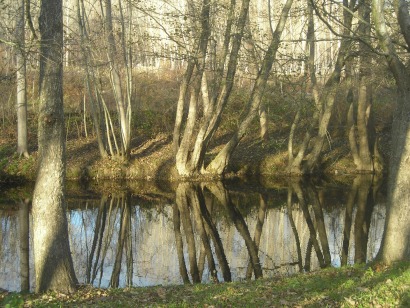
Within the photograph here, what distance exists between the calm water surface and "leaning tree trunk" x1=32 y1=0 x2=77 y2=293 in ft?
8.28

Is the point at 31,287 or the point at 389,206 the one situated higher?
the point at 389,206

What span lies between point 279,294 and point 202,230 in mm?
7765

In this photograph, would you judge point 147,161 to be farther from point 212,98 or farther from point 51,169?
point 51,169

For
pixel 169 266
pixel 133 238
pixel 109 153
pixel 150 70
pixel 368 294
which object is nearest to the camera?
pixel 368 294

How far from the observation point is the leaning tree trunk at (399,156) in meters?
7.60

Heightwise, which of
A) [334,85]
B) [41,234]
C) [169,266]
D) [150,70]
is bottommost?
[169,266]

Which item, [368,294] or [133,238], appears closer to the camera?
[368,294]

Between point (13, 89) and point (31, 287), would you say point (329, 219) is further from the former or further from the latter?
point (13, 89)

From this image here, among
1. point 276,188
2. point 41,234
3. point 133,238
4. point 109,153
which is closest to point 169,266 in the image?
point 133,238

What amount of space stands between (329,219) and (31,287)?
9164 millimetres

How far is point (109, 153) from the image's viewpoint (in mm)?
24188

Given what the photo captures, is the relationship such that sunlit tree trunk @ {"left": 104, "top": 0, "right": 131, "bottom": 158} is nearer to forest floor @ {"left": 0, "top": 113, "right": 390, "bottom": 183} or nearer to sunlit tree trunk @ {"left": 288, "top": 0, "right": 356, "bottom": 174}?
forest floor @ {"left": 0, "top": 113, "right": 390, "bottom": 183}

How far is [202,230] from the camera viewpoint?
15102 mm

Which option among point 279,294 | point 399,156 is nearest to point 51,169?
point 279,294
